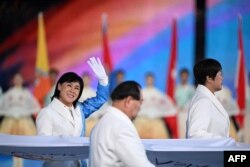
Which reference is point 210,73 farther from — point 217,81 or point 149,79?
point 149,79

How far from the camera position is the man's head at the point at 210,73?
19.1 ft

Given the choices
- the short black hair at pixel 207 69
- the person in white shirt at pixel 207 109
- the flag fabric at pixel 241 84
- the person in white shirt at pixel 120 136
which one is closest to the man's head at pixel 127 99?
the person in white shirt at pixel 120 136

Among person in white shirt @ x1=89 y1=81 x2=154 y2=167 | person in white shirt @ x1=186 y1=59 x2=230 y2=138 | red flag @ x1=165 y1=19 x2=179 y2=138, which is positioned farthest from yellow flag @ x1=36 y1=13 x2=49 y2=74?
person in white shirt @ x1=89 y1=81 x2=154 y2=167

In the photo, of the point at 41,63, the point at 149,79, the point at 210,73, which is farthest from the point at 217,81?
the point at 41,63

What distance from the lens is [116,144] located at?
4.59 m

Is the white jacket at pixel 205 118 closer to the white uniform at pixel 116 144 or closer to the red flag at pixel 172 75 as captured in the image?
the white uniform at pixel 116 144

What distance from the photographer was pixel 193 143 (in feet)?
18.2

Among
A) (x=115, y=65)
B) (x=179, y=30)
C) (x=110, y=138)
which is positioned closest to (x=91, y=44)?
(x=115, y=65)

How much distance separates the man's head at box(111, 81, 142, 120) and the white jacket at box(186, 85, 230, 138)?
1.01 metres

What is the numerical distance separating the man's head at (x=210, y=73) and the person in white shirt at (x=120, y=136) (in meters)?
1.19

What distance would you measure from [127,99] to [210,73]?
1.29m

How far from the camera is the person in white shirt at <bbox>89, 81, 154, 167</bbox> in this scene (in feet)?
14.9

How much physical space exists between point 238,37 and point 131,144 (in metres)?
→ 5.79

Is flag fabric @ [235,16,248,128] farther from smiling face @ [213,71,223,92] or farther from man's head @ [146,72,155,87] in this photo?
smiling face @ [213,71,223,92]
